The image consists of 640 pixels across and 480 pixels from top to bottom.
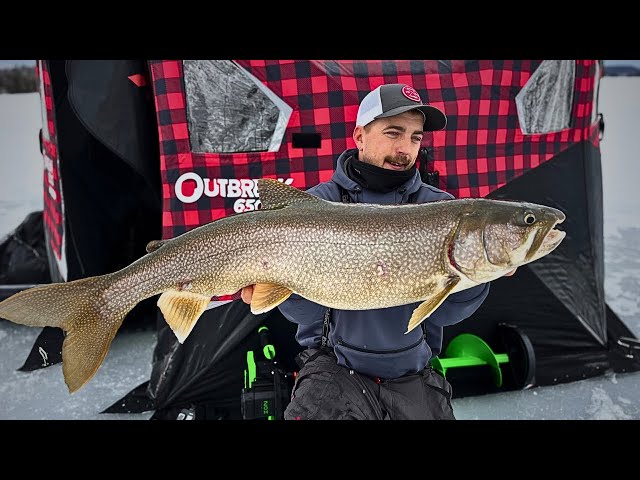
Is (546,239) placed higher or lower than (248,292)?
higher

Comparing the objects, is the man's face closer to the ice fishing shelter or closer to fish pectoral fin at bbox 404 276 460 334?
fish pectoral fin at bbox 404 276 460 334

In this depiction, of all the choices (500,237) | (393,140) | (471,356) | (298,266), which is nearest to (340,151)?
(393,140)

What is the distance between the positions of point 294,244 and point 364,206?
280 millimetres

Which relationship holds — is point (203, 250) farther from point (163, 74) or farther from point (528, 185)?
point (528, 185)

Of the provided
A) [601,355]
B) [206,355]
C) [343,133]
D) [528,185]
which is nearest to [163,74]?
[343,133]

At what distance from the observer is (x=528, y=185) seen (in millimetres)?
2963

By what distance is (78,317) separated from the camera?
1.75 metres

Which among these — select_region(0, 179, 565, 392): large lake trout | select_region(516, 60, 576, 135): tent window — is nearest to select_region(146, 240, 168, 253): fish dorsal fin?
select_region(0, 179, 565, 392): large lake trout

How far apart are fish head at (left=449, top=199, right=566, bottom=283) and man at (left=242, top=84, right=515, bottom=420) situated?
13.2 inches

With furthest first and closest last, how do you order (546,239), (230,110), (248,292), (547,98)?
(547,98) → (230,110) → (248,292) → (546,239)

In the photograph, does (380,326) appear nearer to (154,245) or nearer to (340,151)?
(154,245)

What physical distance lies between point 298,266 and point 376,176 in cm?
55

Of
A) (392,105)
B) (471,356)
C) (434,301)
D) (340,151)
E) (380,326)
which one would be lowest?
(471,356)

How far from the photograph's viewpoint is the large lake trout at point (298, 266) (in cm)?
171
